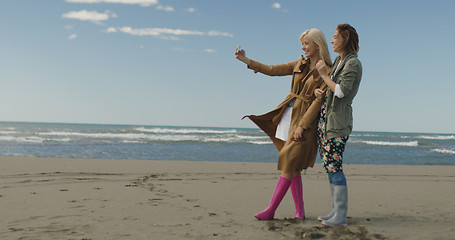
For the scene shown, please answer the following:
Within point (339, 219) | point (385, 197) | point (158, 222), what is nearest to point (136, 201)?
point (158, 222)

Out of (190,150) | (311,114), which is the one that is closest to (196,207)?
(311,114)

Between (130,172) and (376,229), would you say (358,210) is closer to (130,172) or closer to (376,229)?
(376,229)

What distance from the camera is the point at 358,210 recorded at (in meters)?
4.25

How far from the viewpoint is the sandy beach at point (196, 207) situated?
3203mm

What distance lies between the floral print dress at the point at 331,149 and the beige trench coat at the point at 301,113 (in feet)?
0.30

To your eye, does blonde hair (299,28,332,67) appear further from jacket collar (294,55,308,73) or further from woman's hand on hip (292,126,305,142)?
woman's hand on hip (292,126,305,142)

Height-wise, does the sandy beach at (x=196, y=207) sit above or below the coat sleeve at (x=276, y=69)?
below

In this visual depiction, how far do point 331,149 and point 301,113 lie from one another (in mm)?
474

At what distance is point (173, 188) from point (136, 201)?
44.3 inches

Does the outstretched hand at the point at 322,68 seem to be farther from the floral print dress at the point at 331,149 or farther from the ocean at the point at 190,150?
the ocean at the point at 190,150

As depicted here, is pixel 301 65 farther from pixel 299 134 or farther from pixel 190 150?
pixel 190 150

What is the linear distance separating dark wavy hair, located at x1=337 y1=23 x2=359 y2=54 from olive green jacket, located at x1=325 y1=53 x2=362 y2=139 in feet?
0.25

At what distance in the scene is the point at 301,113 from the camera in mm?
3553

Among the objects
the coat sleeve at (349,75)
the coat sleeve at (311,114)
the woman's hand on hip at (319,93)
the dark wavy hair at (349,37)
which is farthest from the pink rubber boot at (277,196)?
the dark wavy hair at (349,37)
